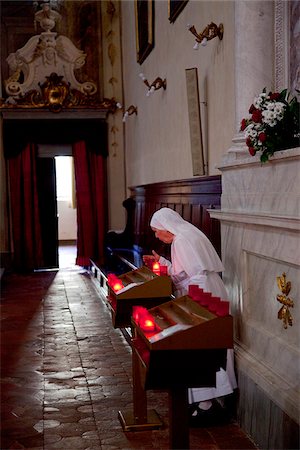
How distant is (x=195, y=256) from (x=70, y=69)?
939 cm

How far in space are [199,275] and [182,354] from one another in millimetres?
1333

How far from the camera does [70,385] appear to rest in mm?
5336

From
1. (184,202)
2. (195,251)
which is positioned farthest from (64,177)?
(195,251)

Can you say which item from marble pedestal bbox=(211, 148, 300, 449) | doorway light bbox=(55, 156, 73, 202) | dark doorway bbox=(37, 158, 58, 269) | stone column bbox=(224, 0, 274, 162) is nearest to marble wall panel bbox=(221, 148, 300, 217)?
marble pedestal bbox=(211, 148, 300, 449)

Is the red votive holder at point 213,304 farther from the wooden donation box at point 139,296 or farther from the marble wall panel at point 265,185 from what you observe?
the wooden donation box at point 139,296

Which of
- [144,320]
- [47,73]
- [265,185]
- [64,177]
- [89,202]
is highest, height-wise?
[47,73]

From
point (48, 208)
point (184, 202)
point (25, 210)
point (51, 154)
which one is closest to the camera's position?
point (184, 202)

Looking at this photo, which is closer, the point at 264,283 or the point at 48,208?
the point at 264,283

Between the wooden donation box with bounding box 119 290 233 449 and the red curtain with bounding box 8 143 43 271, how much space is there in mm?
9822

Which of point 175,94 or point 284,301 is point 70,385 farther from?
point 175,94

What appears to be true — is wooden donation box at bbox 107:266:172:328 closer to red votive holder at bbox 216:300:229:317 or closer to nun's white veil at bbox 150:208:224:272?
nun's white veil at bbox 150:208:224:272

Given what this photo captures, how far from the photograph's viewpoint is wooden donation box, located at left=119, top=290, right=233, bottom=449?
3133 mm

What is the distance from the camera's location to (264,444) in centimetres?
389

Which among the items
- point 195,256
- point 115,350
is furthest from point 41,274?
point 195,256
